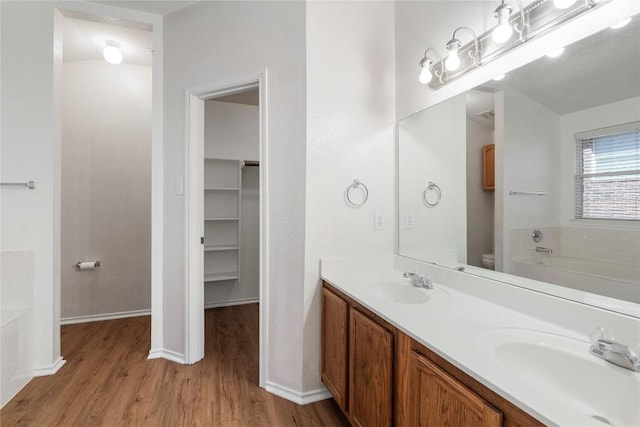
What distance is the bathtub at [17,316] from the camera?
6.25 ft

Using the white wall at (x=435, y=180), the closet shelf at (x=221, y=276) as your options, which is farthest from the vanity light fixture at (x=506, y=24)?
the closet shelf at (x=221, y=276)

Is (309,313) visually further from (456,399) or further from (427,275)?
(456,399)

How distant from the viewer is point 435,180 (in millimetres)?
1833

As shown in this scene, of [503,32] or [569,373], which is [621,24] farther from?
[569,373]

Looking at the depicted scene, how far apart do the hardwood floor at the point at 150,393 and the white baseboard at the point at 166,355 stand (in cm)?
5

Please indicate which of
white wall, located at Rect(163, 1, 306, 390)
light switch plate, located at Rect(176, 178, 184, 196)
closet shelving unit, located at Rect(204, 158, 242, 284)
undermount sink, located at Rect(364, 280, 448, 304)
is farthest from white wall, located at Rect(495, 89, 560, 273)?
closet shelving unit, located at Rect(204, 158, 242, 284)

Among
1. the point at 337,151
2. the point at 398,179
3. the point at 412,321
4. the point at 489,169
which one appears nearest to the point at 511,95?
the point at 489,169

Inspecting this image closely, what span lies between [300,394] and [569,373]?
1.45 metres

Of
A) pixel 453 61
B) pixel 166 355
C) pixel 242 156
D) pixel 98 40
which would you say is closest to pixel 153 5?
pixel 98 40

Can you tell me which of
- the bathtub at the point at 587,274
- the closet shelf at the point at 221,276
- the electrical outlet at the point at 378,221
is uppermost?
the electrical outlet at the point at 378,221

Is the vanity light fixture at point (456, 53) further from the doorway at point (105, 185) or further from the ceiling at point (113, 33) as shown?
the doorway at point (105, 185)

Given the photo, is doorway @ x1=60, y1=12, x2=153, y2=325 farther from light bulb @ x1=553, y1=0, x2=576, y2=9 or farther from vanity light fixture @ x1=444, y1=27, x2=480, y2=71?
light bulb @ x1=553, y1=0, x2=576, y2=9

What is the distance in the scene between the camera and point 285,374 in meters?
1.90

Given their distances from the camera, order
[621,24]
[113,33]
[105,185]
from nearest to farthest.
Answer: [621,24] → [113,33] → [105,185]
